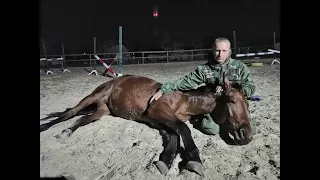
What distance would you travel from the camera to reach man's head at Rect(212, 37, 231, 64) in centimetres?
134

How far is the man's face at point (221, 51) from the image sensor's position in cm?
135

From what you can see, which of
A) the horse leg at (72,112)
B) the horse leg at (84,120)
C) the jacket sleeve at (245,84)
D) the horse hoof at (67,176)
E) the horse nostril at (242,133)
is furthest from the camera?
the horse leg at (72,112)

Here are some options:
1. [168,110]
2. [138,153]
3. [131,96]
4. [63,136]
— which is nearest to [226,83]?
[168,110]

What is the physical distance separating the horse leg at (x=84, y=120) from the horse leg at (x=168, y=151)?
1.97 ft

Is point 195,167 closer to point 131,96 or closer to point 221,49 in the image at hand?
point 221,49

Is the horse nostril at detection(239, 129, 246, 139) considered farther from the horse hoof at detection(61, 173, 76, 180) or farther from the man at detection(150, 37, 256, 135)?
the horse hoof at detection(61, 173, 76, 180)

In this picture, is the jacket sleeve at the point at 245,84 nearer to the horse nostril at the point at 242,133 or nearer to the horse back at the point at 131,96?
the horse nostril at the point at 242,133

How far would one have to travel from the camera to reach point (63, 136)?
4.93 feet

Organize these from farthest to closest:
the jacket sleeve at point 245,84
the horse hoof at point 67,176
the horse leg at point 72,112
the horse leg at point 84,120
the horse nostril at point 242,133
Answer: the horse leg at point 72,112, the horse leg at point 84,120, the jacket sleeve at point 245,84, the horse nostril at point 242,133, the horse hoof at point 67,176

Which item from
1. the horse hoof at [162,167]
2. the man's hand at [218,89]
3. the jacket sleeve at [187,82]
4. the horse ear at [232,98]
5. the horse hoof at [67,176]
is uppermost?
the jacket sleeve at [187,82]

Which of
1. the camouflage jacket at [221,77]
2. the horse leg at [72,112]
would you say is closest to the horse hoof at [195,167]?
the camouflage jacket at [221,77]

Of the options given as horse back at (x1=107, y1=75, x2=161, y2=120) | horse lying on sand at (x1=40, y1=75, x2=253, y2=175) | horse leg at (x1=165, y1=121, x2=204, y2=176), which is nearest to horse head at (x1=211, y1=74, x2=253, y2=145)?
horse lying on sand at (x1=40, y1=75, x2=253, y2=175)
